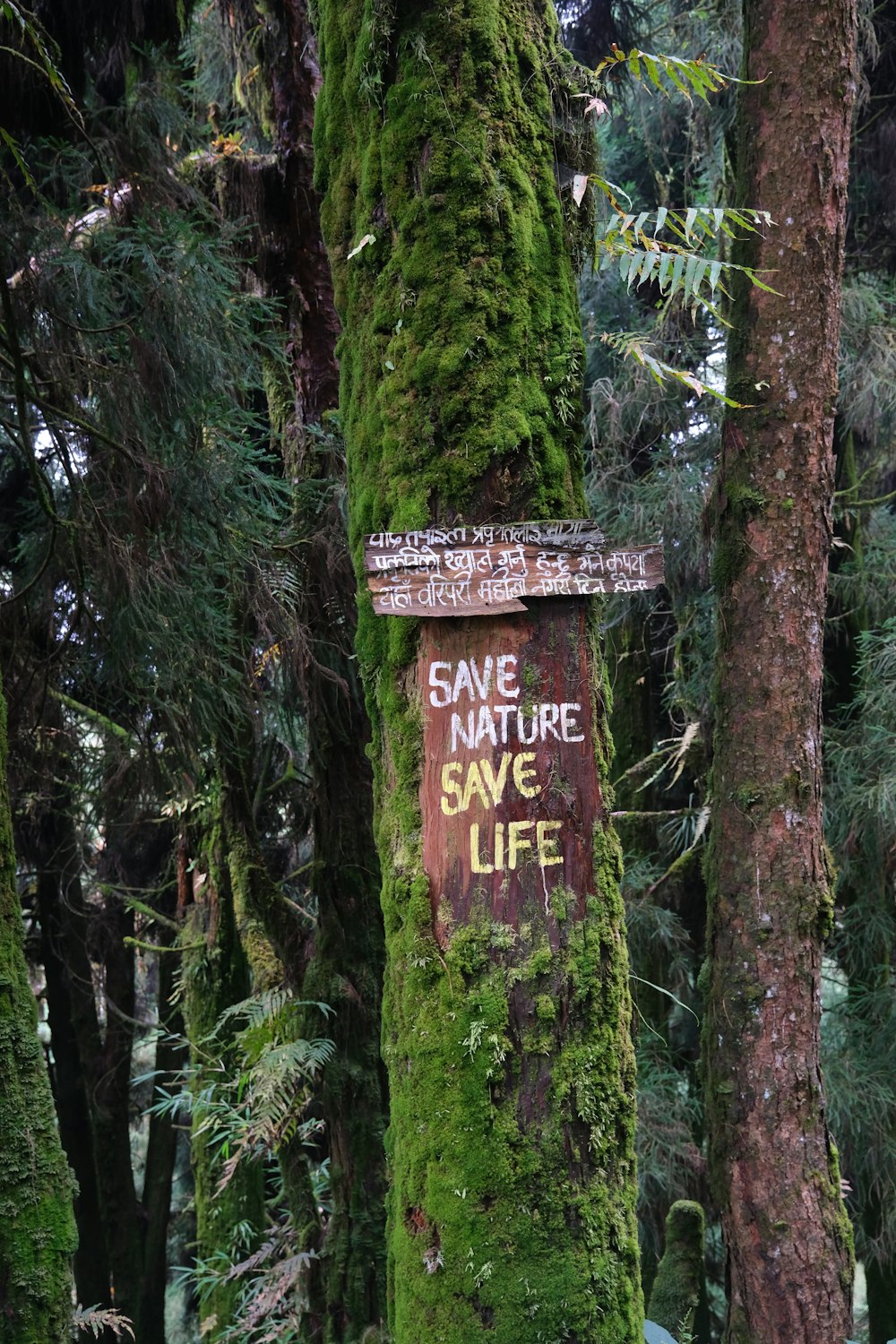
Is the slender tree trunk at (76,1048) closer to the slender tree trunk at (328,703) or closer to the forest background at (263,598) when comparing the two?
the forest background at (263,598)

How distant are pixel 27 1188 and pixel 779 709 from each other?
2.89 meters

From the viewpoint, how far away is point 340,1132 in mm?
4918

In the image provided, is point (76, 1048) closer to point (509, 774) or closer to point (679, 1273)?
point (679, 1273)

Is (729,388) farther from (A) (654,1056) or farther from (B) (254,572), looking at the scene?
(A) (654,1056)

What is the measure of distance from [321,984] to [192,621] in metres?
1.88

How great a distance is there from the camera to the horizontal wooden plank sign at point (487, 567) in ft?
7.11

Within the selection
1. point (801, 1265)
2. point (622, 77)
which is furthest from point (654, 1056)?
point (622, 77)

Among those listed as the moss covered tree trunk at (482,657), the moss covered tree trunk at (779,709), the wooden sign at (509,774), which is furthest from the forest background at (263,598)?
the wooden sign at (509,774)

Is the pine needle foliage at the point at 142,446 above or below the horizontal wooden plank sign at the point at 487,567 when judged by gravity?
above

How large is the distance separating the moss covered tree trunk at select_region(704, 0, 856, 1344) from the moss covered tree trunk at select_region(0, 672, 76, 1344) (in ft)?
7.18

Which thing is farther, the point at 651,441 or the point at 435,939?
the point at 651,441

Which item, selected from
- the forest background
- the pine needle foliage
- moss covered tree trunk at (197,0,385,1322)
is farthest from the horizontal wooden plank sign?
moss covered tree trunk at (197,0,385,1322)

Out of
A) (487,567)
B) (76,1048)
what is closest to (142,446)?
(487,567)

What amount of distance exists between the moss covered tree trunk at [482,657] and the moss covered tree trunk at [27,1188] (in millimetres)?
1438
